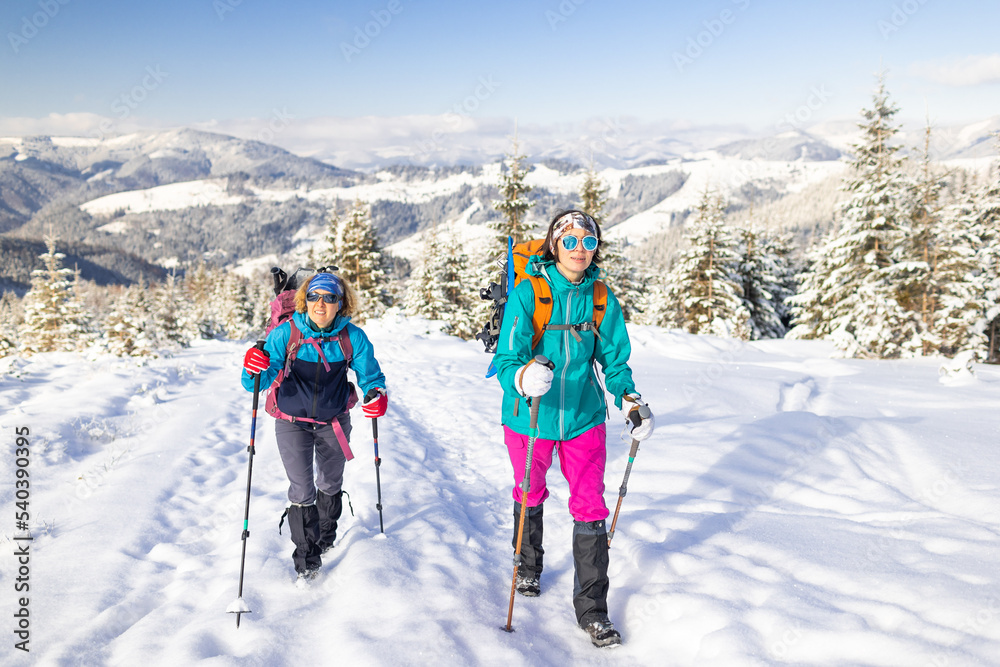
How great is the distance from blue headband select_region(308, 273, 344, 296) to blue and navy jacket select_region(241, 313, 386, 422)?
0.81ft

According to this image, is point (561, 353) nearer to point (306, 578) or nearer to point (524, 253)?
point (524, 253)

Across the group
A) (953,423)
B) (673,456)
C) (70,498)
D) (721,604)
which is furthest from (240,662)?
(953,423)

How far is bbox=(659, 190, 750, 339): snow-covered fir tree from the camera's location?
2553 centimetres

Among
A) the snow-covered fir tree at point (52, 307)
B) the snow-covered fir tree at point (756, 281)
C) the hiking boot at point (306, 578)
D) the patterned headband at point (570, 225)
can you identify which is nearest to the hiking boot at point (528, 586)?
the hiking boot at point (306, 578)

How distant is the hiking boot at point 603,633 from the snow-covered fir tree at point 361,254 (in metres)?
25.1

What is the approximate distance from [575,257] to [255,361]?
240 centimetres

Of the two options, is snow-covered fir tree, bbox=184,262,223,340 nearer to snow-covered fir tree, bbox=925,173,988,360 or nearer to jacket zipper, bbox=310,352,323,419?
jacket zipper, bbox=310,352,323,419

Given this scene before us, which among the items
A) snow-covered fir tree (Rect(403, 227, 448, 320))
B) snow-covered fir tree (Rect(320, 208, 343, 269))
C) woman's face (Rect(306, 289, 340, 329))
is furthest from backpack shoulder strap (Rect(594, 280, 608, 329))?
snow-covered fir tree (Rect(320, 208, 343, 269))

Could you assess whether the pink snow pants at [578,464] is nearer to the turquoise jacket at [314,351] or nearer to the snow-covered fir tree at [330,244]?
the turquoise jacket at [314,351]

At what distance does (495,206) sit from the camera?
950 inches

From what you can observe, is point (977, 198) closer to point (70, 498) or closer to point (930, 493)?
point (930, 493)

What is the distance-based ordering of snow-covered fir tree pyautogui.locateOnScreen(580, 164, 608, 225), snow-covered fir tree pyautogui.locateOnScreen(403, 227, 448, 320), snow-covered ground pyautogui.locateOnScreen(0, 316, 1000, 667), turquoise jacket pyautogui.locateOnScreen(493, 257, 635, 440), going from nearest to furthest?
snow-covered ground pyautogui.locateOnScreen(0, 316, 1000, 667) → turquoise jacket pyautogui.locateOnScreen(493, 257, 635, 440) → snow-covered fir tree pyautogui.locateOnScreen(580, 164, 608, 225) → snow-covered fir tree pyautogui.locateOnScreen(403, 227, 448, 320)

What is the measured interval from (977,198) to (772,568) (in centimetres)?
3405

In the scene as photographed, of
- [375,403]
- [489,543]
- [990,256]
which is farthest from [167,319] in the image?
[990,256]
